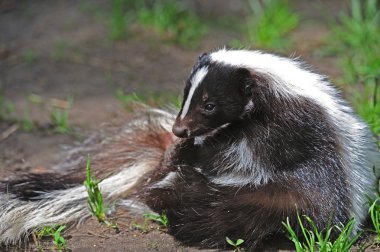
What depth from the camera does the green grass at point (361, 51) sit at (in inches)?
230

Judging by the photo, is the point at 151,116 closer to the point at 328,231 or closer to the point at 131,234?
the point at 131,234

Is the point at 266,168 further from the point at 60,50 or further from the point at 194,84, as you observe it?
the point at 60,50

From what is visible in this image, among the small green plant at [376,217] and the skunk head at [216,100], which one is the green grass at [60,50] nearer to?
the skunk head at [216,100]

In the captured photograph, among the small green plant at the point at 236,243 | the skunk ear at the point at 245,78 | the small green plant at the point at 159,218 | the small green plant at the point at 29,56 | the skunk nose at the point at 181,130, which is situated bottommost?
the small green plant at the point at 159,218

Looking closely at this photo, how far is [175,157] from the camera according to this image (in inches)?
180

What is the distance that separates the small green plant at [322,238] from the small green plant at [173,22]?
4154 millimetres

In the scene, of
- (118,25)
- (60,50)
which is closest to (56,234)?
(60,50)

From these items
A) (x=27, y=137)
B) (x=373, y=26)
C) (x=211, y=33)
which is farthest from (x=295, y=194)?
(x=211, y=33)

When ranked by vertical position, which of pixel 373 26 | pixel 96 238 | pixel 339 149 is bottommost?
pixel 96 238

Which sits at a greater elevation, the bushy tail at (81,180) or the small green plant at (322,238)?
the small green plant at (322,238)

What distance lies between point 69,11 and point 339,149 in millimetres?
5357

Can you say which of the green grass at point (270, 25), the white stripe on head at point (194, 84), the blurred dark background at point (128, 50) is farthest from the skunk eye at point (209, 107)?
the green grass at point (270, 25)

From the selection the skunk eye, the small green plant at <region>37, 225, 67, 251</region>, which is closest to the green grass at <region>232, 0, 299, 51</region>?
the skunk eye

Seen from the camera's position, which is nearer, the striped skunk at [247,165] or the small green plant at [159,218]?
the striped skunk at [247,165]
